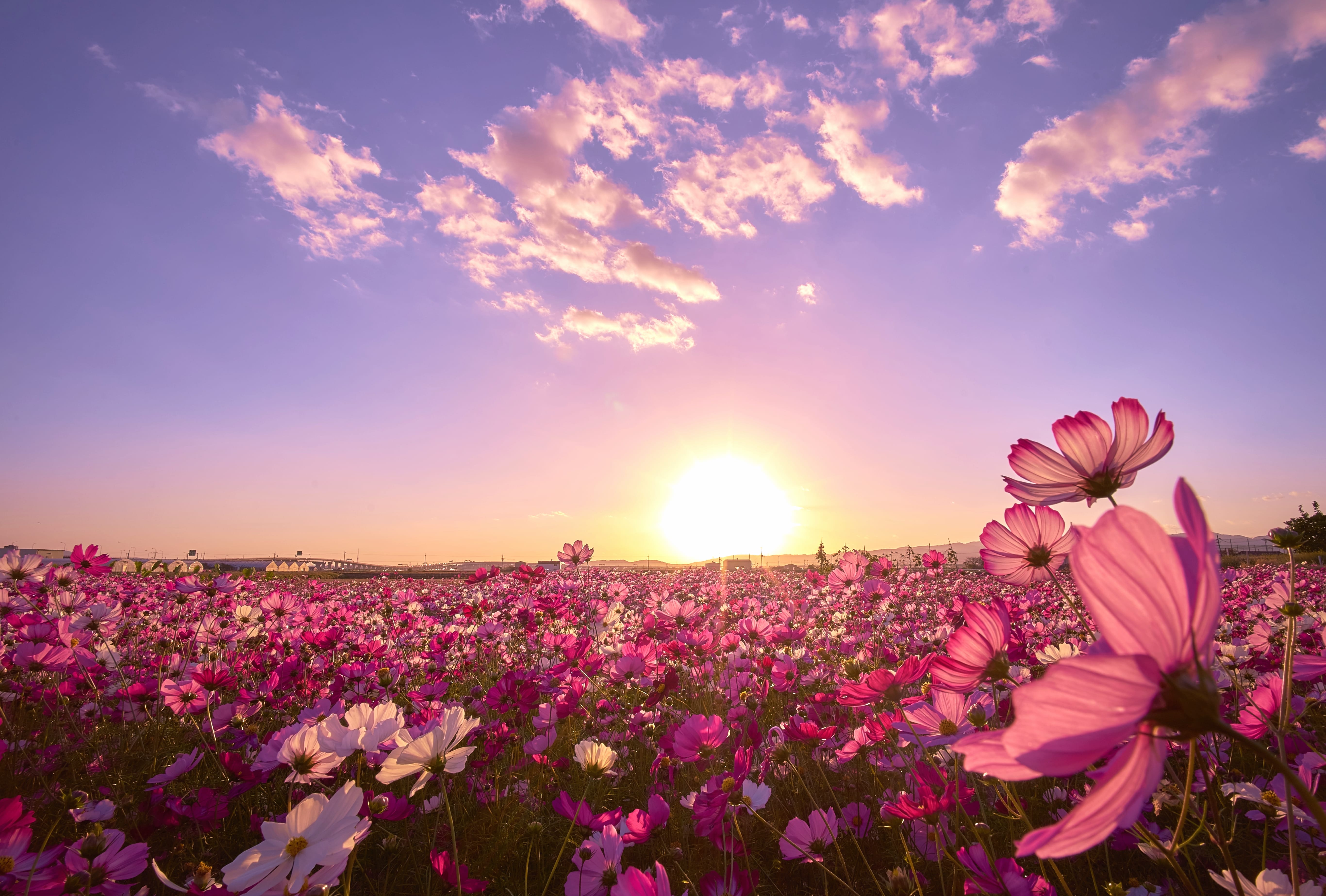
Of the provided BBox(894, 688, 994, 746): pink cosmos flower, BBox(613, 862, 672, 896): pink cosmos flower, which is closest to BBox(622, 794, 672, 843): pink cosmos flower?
BBox(613, 862, 672, 896): pink cosmos flower

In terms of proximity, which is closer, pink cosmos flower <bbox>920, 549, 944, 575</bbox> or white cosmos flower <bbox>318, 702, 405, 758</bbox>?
white cosmos flower <bbox>318, 702, 405, 758</bbox>

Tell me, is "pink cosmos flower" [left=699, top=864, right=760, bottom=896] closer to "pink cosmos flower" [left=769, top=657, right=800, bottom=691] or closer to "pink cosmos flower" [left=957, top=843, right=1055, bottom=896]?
"pink cosmos flower" [left=957, top=843, right=1055, bottom=896]

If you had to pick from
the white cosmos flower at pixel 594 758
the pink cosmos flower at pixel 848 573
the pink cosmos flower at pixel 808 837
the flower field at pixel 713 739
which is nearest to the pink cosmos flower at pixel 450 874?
the flower field at pixel 713 739

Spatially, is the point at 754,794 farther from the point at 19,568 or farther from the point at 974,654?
the point at 19,568

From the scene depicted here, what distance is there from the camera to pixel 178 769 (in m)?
2.03

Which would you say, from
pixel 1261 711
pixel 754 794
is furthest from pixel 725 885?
pixel 1261 711

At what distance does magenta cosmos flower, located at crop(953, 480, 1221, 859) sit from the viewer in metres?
0.40

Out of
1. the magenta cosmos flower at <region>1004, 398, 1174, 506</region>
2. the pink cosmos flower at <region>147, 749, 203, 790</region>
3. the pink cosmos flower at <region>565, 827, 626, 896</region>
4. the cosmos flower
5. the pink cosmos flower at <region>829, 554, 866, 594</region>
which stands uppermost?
the magenta cosmos flower at <region>1004, 398, 1174, 506</region>

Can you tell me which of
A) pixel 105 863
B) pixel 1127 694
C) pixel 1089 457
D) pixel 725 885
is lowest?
pixel 725 885

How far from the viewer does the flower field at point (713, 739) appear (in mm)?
459

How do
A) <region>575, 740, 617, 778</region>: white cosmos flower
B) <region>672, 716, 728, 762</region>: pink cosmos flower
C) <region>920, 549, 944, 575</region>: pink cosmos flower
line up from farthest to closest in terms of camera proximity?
<region>920, 549, 944, 575</region>: pink cosmos flower, <region>575, 740, 617, 778</region>: white cosmos flower, <region>672, 716, 728, 762</region>: pink cosmos flower

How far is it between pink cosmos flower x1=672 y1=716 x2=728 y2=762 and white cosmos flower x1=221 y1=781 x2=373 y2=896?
2.89ft

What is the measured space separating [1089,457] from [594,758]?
1705mm

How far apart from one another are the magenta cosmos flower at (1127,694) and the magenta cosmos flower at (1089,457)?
0.57 m
